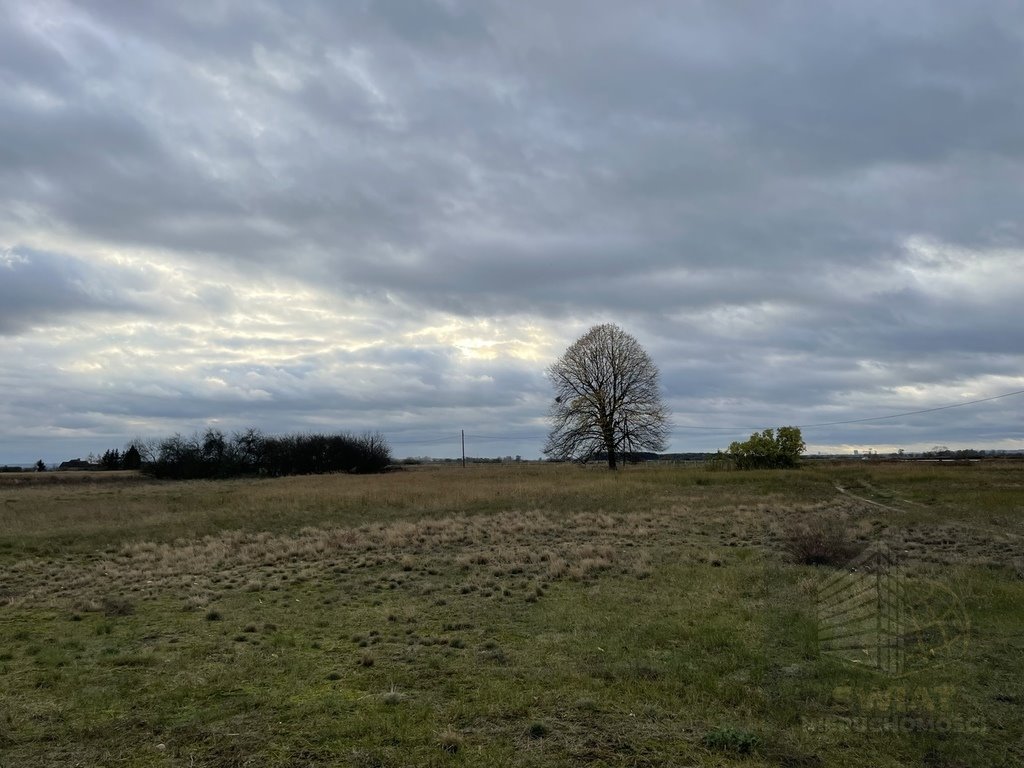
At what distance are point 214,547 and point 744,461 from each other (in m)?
50.7

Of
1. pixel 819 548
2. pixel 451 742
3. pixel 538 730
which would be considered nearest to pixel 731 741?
pixel 538 730

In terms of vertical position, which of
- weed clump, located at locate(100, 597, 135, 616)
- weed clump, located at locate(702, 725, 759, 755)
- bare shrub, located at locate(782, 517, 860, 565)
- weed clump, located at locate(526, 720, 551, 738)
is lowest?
weed clump, located at locate(100, 597, 135, 616)

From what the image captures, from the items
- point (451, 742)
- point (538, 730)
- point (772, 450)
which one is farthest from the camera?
point (772, 450)

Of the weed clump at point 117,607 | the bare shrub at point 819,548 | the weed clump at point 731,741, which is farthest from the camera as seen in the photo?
the bare shrub at point 819,548

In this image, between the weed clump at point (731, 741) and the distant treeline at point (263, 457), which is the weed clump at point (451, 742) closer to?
the weed clump at point (731, 741)

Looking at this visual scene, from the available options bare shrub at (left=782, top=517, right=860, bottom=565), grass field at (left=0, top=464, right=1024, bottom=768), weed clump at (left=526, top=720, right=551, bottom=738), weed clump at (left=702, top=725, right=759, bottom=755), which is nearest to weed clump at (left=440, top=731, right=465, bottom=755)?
grass field at (left=0, top=464, right=1024, bottom=768)

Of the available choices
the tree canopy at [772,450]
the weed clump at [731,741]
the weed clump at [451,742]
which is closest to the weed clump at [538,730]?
the weed clump at [451,742]

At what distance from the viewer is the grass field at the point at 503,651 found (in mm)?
6246

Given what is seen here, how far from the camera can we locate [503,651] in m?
9.55

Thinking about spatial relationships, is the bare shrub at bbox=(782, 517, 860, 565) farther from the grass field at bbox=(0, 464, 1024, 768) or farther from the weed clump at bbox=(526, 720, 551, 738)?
the weed clump at bbox=(526, 720, 551, 738)

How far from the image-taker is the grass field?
20.5 feet

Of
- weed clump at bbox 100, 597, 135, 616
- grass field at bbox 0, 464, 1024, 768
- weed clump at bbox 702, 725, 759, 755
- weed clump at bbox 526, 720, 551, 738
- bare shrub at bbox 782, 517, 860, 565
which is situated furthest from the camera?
bare shrub at bbox 782, 517, 860, 565

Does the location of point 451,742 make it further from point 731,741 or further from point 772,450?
point 772,450

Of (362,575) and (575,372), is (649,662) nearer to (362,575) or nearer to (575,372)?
(362,575)
